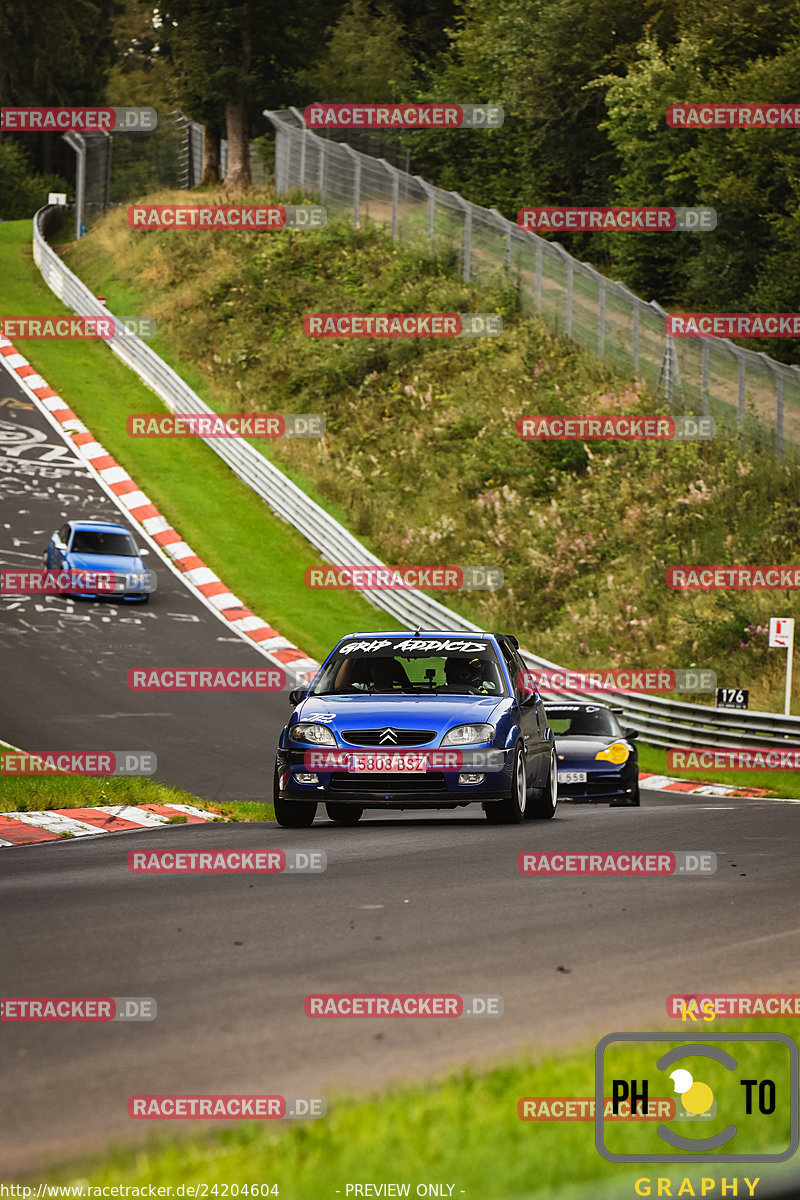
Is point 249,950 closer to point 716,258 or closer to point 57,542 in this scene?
point 57,542

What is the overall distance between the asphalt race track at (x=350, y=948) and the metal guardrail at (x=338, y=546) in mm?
8009

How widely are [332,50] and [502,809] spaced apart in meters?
63.4

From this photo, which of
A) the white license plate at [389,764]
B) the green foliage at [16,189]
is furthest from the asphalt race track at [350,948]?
the green foliage at [16,189]

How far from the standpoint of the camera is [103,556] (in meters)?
29.8

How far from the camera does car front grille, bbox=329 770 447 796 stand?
12.1m

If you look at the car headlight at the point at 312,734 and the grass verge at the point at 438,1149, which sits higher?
the grass verge at the point at 438,1149

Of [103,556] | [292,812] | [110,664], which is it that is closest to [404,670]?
[292,812]

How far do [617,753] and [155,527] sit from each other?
1899 centimetres

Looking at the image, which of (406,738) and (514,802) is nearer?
(406,738)

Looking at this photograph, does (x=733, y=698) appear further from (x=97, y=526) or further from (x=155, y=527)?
(x=155, y=527)

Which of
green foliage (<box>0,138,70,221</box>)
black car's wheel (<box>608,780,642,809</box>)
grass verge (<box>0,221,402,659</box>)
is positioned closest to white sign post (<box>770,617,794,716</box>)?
black car's wheel (<box>608,780,642,809</box>)

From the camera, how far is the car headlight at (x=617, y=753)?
59.2 ft

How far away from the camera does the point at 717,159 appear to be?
120 feet

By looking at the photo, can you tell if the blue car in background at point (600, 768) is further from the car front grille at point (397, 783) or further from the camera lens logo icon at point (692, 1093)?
the camera lens logo icon at point (692, 1093)
